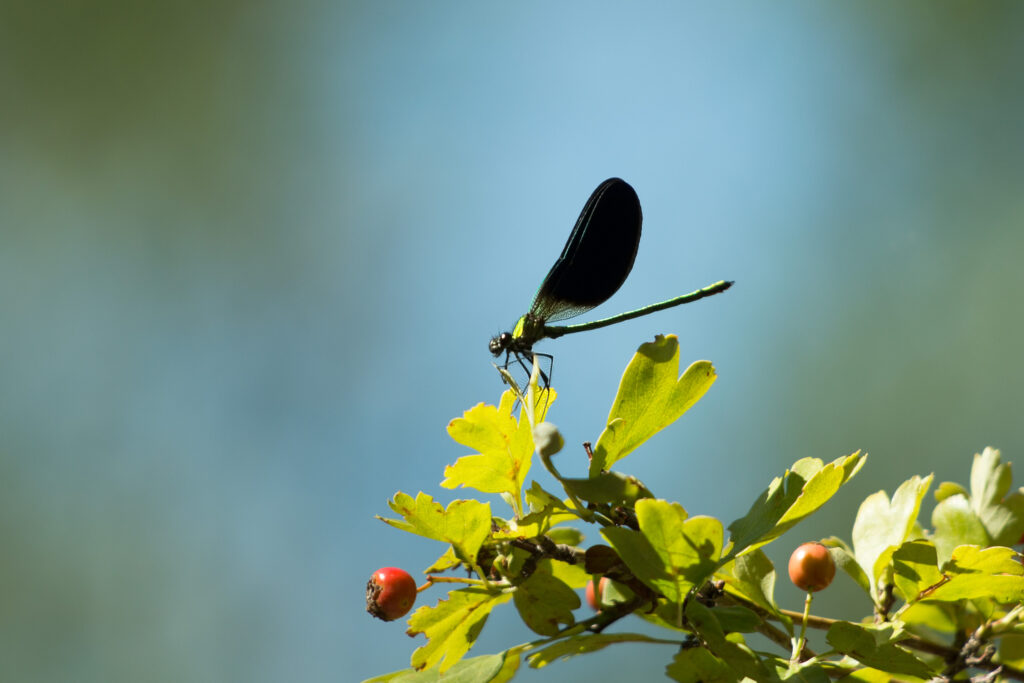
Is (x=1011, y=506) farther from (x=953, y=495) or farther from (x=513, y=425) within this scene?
(x=513, y=425)

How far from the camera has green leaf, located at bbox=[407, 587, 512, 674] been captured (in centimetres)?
124

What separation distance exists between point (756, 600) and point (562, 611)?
1.01ft

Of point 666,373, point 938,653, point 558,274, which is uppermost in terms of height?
point 558,274

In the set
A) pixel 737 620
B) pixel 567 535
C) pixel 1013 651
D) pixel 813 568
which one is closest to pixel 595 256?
pixel 567 535

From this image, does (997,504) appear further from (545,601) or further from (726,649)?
(545,601)

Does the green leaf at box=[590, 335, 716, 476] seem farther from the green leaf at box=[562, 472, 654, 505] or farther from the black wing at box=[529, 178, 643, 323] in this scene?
the black wing at box=[529, 178, 643, 323]

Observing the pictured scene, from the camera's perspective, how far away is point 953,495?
1509 millimetres

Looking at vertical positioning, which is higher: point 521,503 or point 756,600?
point 521,503

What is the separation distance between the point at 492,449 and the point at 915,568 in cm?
62

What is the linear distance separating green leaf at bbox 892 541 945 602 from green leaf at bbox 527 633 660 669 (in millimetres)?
377

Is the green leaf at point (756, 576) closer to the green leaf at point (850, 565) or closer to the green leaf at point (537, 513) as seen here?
the green leaf at point (850, 565)

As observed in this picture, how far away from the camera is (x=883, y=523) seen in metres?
1.36

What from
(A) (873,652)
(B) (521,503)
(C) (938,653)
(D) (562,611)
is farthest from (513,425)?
(C) (938,653)

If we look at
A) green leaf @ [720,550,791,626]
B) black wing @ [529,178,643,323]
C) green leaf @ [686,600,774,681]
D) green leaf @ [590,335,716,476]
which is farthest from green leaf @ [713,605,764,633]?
black wing @ [529,178,643,323]
